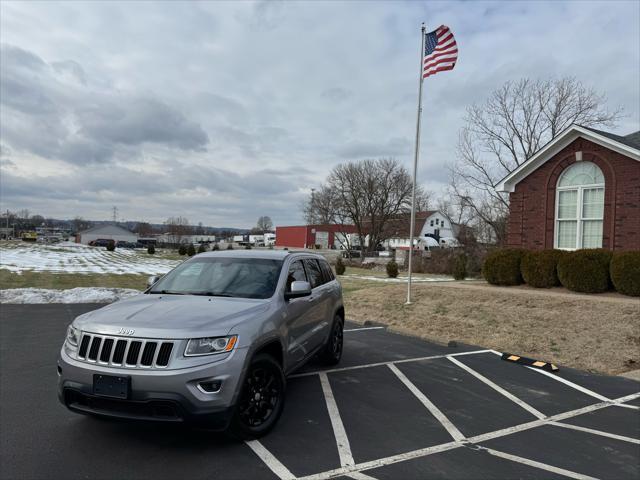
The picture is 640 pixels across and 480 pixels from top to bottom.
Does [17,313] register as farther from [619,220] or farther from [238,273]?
[619,220]

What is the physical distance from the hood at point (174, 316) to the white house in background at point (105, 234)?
367 ft

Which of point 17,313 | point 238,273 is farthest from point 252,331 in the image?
point 17,313

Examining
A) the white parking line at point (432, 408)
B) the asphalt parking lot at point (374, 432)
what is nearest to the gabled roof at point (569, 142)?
the asphalt parking lot at point (374, 432)

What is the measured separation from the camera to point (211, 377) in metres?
3.67

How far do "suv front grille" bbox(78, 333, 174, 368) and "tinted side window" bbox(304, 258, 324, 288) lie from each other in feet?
9.02

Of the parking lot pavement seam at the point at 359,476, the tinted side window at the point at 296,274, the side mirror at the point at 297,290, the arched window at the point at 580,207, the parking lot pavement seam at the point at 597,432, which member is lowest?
the parking lot pavement seam at the point at 597,432

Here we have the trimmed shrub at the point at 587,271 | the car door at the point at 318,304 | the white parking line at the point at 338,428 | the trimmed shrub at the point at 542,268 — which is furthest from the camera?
the trimmed shrub at the point at 542,268

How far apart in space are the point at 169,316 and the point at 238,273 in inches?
53.5

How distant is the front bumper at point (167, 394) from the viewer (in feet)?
11.7

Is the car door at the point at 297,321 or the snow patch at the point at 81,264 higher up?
the car door at the point at 297,321

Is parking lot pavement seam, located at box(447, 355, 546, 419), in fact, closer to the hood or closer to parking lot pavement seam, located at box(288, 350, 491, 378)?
parking lot pavement seam, located at box(288, 350, 491, 378)

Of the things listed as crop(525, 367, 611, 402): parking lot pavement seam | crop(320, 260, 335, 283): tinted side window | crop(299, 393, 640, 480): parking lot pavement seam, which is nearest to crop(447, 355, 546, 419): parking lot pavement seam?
crop(299, 393, 640, 480): parking lot pavement seam

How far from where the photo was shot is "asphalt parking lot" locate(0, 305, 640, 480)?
3.72 metres

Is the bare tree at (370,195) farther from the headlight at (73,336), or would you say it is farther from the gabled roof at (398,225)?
the headlight at (73,336)
